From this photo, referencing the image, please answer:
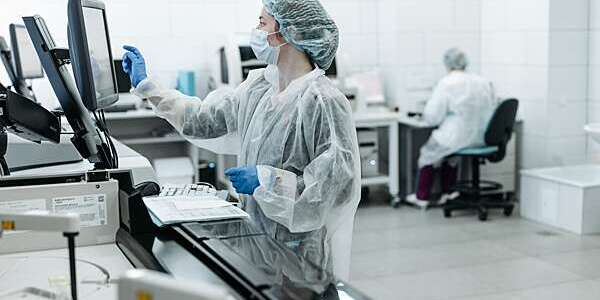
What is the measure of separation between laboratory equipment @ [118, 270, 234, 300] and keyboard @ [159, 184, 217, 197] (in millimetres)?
1237

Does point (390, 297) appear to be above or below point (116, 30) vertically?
below

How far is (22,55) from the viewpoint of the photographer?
4090 mm

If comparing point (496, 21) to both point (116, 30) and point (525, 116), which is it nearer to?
point (525, 116)

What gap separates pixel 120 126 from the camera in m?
5.66

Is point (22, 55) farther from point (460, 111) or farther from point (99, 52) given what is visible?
point (460, 111)

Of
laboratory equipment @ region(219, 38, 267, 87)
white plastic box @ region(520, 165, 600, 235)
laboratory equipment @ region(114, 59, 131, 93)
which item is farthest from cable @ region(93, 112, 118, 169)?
white plastic box @ region(520, 165, 600, 235)

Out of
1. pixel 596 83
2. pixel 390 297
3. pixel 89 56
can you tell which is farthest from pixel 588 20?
pixel 89 56

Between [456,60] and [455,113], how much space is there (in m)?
0.40

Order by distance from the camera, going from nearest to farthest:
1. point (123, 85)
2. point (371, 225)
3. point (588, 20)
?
Result: point (123, 85)
point (371, 225)
point (588, 20)

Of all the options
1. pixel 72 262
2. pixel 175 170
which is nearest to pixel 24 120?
pixel 72 262

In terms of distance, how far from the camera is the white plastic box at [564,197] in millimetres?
4695

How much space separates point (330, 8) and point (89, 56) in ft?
13.8

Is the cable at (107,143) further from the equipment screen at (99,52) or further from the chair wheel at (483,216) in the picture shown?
the chair wheel at (483,216)

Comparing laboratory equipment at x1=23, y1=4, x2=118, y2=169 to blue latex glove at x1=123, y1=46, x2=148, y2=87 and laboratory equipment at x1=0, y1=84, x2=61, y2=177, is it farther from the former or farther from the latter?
blue latex glove at x1=123, y1=46, x2=148, y2=87
